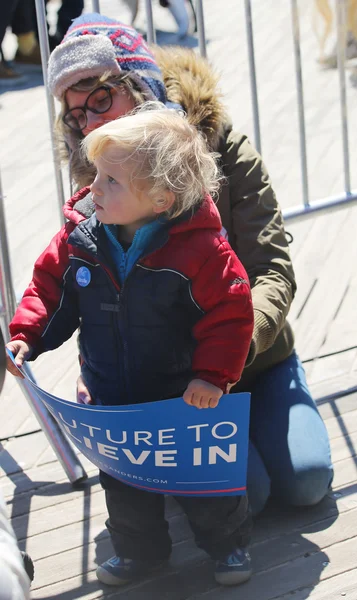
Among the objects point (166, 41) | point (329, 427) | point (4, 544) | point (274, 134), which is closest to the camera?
point (4, 544)

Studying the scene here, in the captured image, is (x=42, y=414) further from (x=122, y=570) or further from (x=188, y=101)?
(x=188, y=101)

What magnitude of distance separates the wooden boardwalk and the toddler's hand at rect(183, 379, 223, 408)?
584 mm

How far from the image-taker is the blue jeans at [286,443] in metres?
2.61

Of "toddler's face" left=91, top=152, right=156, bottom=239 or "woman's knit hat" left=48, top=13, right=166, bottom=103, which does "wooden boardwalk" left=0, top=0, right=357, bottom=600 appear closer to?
"woman's knit hat" left=48, top=13, right=166, bottom=103

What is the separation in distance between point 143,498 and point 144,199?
31.2 inches

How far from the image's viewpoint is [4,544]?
1.45 meters

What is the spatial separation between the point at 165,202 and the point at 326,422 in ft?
4.31

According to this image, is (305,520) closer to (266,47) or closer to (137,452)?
(137,452)

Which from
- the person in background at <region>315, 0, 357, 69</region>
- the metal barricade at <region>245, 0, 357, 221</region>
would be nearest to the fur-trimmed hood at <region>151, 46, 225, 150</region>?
the metal barricade at <region>245, 0, 357, 221</region>

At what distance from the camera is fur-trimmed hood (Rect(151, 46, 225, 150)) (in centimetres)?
254

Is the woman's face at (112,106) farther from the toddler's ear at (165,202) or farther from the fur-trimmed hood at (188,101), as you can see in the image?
the toddler's ear at (165,202)

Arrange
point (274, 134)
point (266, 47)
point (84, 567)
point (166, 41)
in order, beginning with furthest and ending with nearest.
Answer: point (166, 41) → point (266, 47) → point (274, 134) → point (84, 567)

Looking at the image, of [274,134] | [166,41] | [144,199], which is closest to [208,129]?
[144,199]

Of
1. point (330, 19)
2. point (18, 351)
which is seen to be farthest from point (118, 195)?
point (330, 19)
